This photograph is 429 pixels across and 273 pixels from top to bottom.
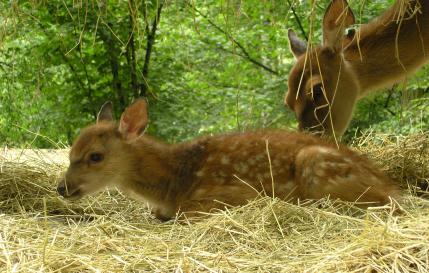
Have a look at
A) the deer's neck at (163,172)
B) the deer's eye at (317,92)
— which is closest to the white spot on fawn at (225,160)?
the deer's neck at (163,172)

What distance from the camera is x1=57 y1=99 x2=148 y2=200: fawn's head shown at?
4.87 metres

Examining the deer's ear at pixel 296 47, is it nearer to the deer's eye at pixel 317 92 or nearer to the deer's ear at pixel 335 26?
the deer's ear at pixel 335 26

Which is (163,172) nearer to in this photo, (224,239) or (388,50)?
(224,239)

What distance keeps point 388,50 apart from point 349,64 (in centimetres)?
35

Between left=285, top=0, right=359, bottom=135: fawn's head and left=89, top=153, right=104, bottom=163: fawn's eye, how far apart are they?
1744 mm

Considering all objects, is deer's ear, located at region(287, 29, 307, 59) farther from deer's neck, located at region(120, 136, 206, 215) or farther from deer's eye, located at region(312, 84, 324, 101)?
deer's neck, located at region(120, 136, 206, 215)

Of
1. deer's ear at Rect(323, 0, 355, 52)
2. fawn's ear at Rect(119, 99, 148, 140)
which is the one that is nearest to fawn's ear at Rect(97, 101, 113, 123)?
fawn's ear at Rect(119, 99, 148, 140)

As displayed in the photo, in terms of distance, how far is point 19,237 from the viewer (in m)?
3.70

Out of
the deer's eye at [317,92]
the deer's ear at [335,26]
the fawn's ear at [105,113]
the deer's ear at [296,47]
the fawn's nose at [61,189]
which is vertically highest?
the deer's ear at [335,26]

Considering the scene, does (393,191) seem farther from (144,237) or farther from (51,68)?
(51,68)

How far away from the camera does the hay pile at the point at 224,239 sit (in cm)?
305

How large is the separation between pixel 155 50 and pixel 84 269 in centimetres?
638

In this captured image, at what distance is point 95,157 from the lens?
4977 millimetres

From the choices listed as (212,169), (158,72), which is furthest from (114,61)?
(212,169)
